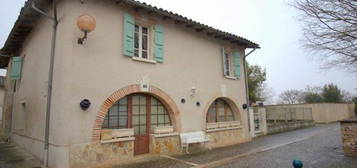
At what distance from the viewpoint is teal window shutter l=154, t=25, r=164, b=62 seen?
783cm

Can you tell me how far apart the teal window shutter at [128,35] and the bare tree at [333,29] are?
5.25 meters

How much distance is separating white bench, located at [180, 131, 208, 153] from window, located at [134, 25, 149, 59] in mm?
3472

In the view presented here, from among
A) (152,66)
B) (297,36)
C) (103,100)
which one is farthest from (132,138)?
(297,36)

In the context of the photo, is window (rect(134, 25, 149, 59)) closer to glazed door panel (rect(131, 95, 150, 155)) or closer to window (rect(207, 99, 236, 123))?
glazed door panel (rect(131, 95, 150, 155))

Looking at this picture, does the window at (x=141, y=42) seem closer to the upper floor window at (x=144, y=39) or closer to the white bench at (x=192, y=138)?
the upper floor window at (x=144, y=39)

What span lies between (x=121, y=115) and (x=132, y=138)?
0.92 metres

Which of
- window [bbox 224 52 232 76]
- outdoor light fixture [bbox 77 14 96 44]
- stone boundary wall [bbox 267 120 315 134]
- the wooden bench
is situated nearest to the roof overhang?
window [bbox 224 52 232 76]

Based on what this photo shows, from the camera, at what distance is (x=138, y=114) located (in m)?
7.64

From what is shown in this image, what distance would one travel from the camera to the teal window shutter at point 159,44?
25.7 ft

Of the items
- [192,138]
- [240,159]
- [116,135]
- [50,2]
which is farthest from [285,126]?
[50,2]

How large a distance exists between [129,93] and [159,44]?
227cm

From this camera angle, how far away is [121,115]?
7.22 metres

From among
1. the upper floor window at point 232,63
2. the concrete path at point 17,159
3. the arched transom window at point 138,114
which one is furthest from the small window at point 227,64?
the concrete path at point 17,159

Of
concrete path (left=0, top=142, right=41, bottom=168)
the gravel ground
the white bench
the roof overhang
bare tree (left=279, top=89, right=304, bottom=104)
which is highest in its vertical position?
the roof overhang
